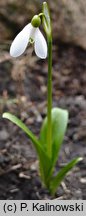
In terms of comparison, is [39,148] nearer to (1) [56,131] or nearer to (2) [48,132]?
(2) [48,132]

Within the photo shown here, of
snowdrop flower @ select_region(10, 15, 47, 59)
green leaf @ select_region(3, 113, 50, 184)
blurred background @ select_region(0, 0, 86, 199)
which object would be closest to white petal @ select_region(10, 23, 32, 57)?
snowdrop flower @ select_region(10, 15, 47, 59)

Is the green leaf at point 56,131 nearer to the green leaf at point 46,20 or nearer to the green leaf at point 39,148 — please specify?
the green leaf at point 39,148

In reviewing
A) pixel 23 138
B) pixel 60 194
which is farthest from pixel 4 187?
pixel 23 138

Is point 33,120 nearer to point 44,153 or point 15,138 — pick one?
point 15,138

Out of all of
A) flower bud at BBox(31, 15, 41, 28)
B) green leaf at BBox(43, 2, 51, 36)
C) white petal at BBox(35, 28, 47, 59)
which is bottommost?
white petal at BBox(35, 28, 47, 59)

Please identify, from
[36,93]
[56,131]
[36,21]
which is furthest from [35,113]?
[36,21]

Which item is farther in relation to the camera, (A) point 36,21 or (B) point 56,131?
(B) point 56,131

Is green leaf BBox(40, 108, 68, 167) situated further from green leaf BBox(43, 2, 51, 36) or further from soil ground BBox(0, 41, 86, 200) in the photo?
green leaf BBox(43, 2, 51, 36)
